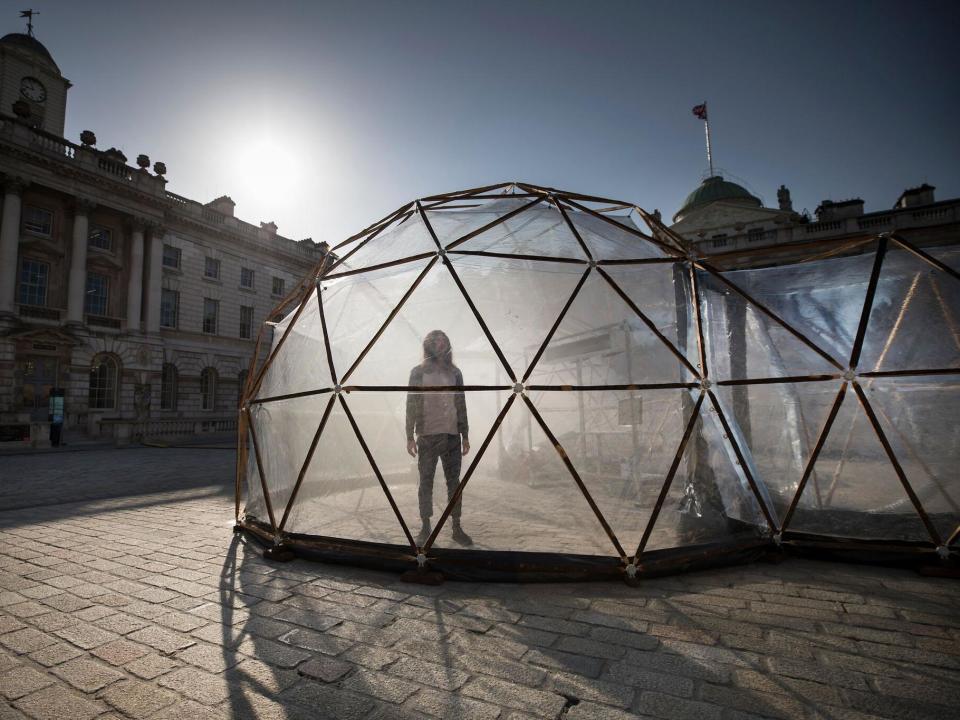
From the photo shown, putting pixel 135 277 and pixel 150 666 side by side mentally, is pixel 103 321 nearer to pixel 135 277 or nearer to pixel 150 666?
pixel 135 277

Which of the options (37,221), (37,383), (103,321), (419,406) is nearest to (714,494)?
(419,406)

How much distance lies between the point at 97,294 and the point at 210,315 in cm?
528

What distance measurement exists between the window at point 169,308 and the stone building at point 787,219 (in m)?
26.5

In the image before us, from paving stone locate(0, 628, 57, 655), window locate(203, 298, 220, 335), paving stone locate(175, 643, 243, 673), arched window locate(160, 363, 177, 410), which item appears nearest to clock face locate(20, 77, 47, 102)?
window locate(203, 298, 220, 335)

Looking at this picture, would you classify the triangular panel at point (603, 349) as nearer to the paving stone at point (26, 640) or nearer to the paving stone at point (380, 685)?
the paving stone at point (380, 685)

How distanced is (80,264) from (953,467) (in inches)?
1170

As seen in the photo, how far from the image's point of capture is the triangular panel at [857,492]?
396 cm

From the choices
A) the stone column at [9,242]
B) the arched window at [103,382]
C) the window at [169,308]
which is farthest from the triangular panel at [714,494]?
the window at [169,308]

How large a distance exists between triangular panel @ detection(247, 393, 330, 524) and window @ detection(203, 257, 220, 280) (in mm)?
26509

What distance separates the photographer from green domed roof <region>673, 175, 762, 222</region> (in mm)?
37312

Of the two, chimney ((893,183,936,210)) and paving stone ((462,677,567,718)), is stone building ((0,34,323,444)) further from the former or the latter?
chimney ((893,183,936,210))

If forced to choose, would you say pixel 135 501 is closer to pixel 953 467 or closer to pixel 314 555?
pixel 314 555

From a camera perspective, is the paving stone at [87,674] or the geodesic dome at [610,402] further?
the geodesic dome at [610,402]

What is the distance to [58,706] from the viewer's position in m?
2.02
